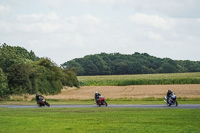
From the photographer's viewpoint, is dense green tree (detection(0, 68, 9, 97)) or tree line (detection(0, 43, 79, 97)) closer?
dense green tree (detection(0, 68, 9, 97))

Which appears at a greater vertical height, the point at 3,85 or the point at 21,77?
the point at 21,77

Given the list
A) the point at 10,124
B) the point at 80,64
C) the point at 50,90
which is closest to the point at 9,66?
the point at 50,90

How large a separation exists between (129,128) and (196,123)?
4182 millimetres

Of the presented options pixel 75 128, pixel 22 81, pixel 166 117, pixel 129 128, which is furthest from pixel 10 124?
pixel 22 81

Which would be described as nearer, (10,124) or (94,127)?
(94,127)

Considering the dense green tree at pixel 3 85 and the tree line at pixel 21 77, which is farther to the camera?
the tree line at pixel 21 77

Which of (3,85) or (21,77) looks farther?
(21,77)

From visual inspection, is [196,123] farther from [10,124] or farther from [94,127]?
[10,124]

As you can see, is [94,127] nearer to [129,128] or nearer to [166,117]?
[129,128]

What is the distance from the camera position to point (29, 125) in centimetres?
A: 2370

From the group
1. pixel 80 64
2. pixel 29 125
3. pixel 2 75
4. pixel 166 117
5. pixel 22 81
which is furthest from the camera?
pixel 80 64

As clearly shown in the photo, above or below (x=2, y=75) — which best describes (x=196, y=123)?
below

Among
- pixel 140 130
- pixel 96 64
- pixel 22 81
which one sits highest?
pixel 96 64

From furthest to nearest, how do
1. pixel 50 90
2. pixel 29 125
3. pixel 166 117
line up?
pixel 50 90
pixel 166 117
pixel 29 125
